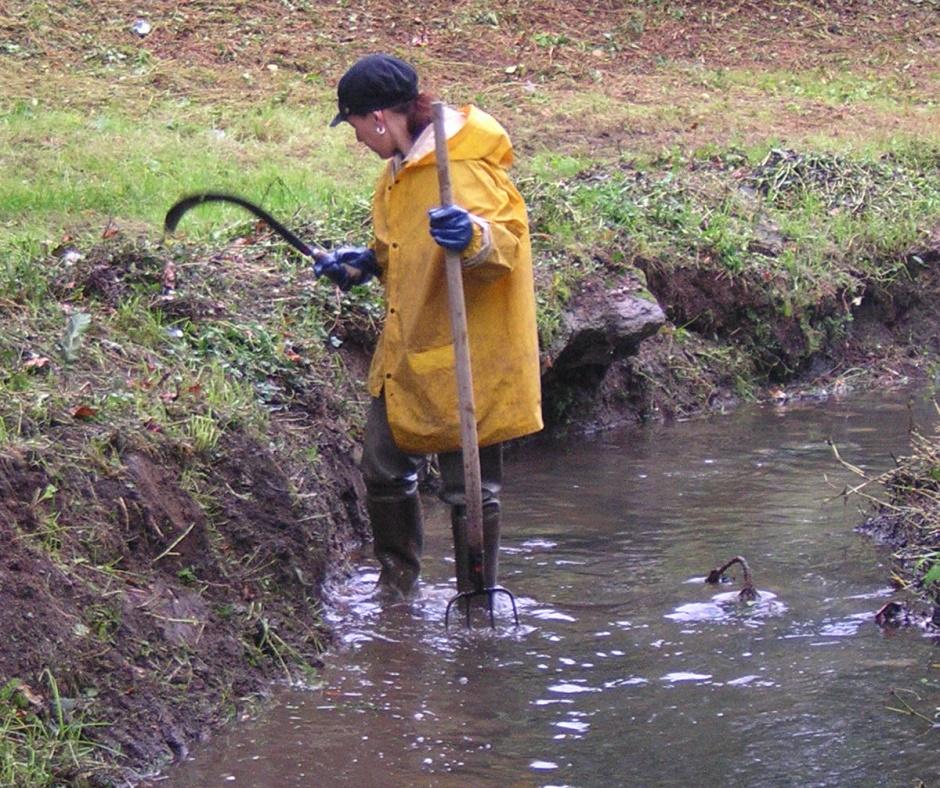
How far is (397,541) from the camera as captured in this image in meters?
5.96

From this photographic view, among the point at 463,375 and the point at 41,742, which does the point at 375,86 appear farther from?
the point at 41,742

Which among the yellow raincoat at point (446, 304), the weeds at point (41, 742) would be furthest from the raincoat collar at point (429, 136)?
the weeds at point (41, 742)

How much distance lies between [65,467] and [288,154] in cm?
575

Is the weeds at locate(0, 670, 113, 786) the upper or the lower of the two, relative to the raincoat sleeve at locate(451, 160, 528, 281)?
lower

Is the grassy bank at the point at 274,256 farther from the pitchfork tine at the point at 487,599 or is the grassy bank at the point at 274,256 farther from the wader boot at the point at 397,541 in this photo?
the pitchfork tine at the point at 487,599

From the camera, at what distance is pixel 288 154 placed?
10.3 m

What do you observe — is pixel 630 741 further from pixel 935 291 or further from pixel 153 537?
pixel 935 291

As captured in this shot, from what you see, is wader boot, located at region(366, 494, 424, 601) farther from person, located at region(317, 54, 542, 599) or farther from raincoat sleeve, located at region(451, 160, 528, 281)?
raincoat sleeve, located at region(451, 160, 528, 281)

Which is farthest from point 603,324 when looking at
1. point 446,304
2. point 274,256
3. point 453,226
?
point 453,226

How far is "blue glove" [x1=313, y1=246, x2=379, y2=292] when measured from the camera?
5684mm

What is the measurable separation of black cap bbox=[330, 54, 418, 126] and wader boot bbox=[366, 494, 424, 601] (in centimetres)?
145

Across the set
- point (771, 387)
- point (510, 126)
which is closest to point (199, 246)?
point (771, 387)

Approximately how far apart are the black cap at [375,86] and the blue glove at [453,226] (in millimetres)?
504

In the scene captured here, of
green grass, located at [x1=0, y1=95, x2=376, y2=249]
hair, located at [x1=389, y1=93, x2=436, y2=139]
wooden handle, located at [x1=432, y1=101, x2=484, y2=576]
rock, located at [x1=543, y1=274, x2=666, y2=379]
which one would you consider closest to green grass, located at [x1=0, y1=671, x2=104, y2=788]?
wooden handle, located at [x1=432, y1=101, x2=484, y2=576]
